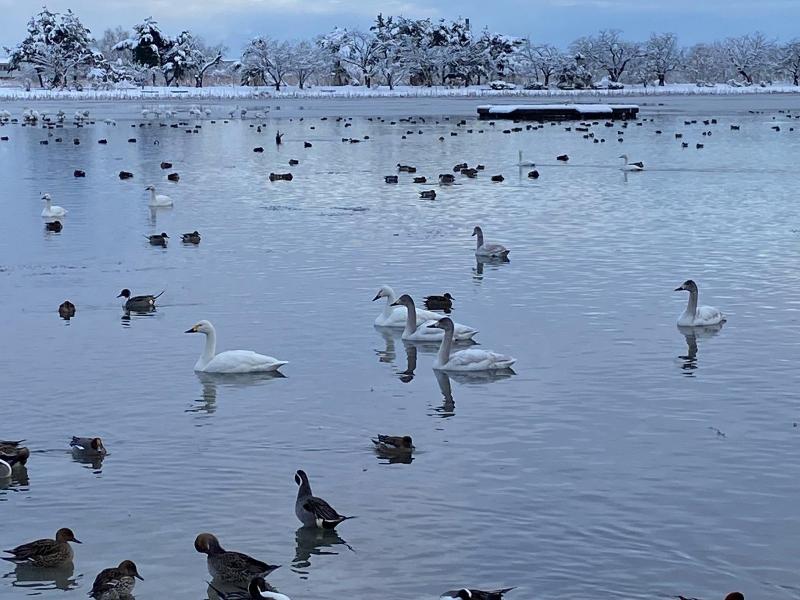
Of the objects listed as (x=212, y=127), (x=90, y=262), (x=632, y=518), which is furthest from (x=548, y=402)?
(x=212, y=127)

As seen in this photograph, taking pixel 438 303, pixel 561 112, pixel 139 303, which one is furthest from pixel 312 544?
pixel 561 112

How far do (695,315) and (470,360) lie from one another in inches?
154

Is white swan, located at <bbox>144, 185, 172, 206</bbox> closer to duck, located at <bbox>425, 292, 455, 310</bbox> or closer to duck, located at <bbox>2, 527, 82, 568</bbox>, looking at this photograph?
duck, located at <bbox>425, 292, 455, 310</bbox>

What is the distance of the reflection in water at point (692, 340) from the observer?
15.5m

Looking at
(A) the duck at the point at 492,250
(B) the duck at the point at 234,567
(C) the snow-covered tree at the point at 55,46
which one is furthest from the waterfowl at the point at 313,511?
(C) the snow-covered tree at the point at 55,46

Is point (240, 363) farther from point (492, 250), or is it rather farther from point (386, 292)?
point (492, 250)

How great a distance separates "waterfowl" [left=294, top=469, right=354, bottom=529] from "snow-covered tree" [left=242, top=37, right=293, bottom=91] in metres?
166

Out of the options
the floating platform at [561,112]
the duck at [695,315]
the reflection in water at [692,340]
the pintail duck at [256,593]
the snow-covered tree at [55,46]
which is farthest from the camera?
the snow-covered tree at [55,46]

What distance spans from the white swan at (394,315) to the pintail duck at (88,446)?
20.7 feet

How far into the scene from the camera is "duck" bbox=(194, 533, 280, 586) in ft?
29.8

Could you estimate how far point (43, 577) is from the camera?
953 cm

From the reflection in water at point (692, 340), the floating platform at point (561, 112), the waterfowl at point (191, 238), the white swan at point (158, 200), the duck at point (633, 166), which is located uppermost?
the floating platform at point (561, 112)

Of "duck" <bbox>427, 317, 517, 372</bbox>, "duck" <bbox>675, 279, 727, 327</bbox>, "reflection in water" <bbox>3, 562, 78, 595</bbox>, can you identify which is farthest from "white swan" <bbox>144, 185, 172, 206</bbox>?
"reflection in water" <bbox>3, 562, 78, 595</bbox>

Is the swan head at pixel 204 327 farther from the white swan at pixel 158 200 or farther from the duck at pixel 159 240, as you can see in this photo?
the white swan at pixel 158 200
